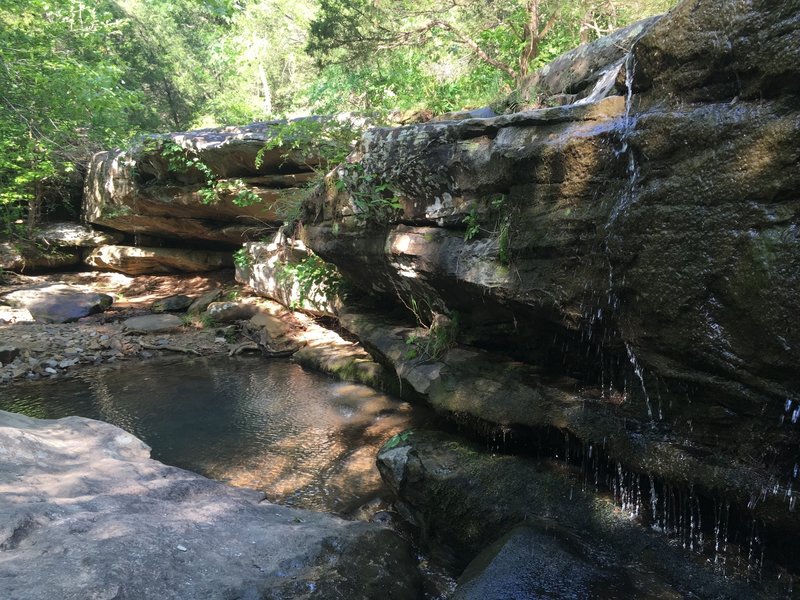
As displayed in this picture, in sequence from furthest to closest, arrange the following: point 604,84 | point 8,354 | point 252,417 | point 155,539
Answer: point 8,354, point 252,417, point 604,84, point 155,539

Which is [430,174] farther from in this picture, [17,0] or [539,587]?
[17,0]

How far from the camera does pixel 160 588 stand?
2.25 m

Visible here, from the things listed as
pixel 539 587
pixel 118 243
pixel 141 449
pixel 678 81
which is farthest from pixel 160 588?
pixel 118 243

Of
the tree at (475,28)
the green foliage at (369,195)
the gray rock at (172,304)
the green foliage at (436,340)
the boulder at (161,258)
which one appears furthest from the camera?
the boulder at (161,258)

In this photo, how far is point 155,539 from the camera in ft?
8.51

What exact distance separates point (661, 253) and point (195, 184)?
1147cm

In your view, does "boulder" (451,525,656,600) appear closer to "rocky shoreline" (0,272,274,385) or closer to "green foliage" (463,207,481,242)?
"green foliage" (463,207,481,242)

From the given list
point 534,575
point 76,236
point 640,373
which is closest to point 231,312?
point 76,236

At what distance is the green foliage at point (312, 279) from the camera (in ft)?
28.0

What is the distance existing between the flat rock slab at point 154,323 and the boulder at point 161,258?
3.32 meters

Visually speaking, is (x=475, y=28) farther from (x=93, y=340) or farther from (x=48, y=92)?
(x=93, y=340)

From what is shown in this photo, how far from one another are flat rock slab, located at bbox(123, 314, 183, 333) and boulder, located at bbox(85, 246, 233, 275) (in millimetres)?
3320

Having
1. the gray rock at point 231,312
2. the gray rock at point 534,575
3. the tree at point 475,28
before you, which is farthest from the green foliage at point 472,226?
the gray rock at point 231,312

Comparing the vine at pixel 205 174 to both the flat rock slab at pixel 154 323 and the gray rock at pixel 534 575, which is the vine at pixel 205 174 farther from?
the gray rock at pixel 534 575
